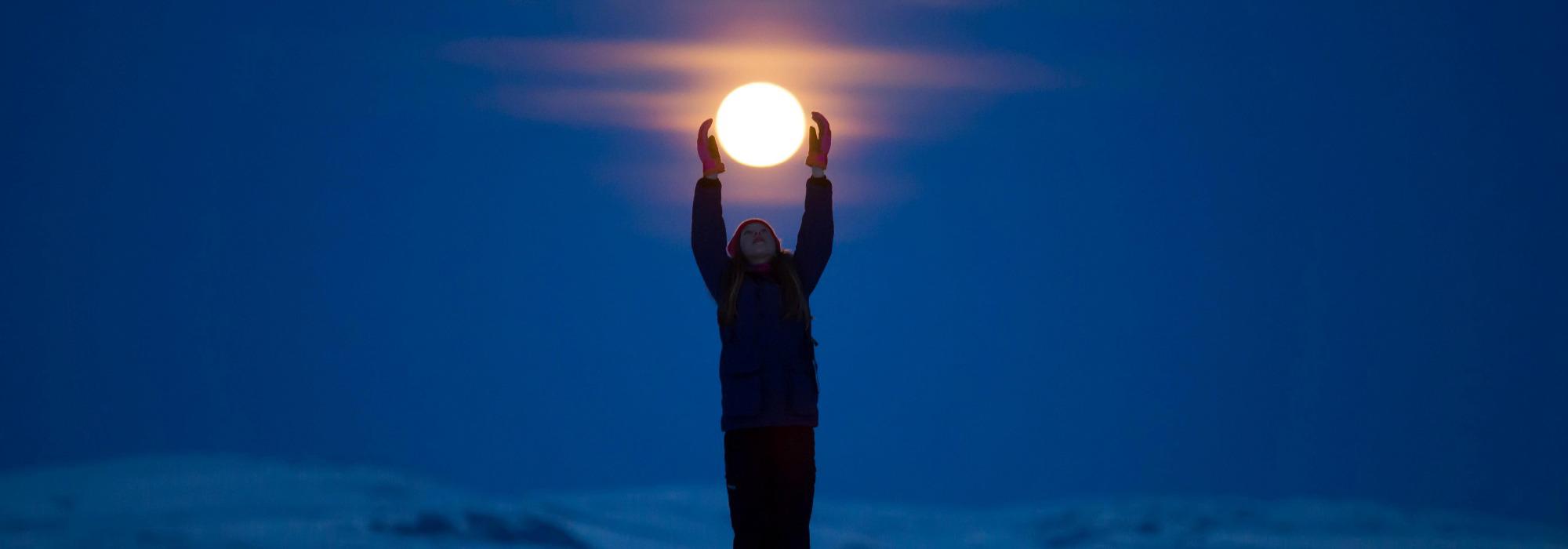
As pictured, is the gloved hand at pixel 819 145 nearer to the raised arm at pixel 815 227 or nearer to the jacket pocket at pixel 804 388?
the raised arm at pixel 815 227

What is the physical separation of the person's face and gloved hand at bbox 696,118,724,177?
0.73 ft

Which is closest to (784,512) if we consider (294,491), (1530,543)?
(294,491)

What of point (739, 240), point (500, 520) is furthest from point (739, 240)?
point (500, 520)

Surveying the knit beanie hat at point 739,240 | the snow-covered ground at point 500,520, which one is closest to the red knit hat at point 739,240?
the knit beanie hat at point 739,240

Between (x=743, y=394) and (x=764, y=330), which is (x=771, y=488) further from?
(x=764, y=330)

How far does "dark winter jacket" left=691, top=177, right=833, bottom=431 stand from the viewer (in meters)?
4.17

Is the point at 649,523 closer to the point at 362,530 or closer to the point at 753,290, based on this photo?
Answer: the point at 362,530

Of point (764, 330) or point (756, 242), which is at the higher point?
point (756, 242)

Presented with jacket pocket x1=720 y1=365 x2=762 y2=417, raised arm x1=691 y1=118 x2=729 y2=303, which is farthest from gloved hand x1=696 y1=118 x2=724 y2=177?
jacket pocket x1=720 y1=365 x2=762 y2=417

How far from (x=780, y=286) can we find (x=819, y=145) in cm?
52

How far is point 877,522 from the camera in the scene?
9258 millimetres

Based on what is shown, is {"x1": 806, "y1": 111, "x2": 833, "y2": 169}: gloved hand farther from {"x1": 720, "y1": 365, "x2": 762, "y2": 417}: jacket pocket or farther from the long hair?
Answer: {"x1": 720, "y1": 365, "x2": 762, "y2": 417}: jacket pocket

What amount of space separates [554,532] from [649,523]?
97cm

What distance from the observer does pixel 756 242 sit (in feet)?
14.2
